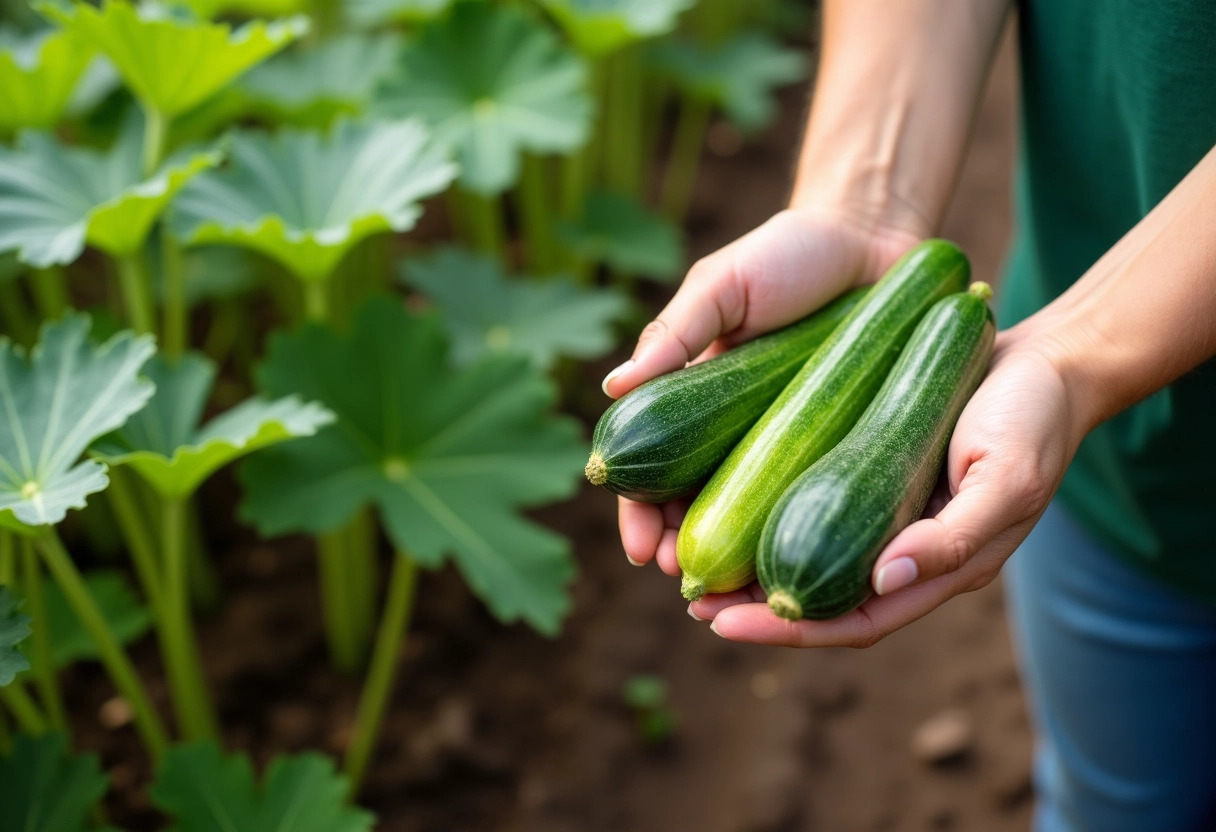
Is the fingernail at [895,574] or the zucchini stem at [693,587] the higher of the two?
the fingernail at [895,574]

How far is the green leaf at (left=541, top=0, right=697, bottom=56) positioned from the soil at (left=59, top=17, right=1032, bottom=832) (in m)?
1.39

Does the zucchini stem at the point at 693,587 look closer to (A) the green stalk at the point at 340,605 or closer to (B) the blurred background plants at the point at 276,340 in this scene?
(B) the blurred background plants at the point at 276,340

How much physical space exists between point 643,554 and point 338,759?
1.40m

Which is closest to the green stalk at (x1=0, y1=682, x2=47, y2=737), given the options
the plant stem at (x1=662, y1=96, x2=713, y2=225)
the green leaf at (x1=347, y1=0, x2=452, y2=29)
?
the green leaf at (x1=347, y1=0, x2=452, y2=29)

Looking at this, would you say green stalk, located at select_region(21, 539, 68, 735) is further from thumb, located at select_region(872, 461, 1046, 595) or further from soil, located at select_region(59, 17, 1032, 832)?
thumb, located at select_region(872, 461, 1046, 595)

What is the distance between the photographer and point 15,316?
2.68 m

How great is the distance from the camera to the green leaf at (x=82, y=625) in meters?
2.17

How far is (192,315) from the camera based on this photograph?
11.5ft

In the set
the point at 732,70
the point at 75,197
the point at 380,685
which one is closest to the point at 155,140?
the point at 75,197

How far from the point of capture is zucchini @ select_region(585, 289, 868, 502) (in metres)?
1.40

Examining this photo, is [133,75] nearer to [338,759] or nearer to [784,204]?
[338,759]

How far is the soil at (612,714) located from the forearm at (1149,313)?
149 centimetres

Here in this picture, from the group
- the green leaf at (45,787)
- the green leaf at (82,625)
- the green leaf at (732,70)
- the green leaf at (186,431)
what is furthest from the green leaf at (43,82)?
the green leaf at (732,70)

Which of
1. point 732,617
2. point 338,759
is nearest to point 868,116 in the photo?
point 732,617
